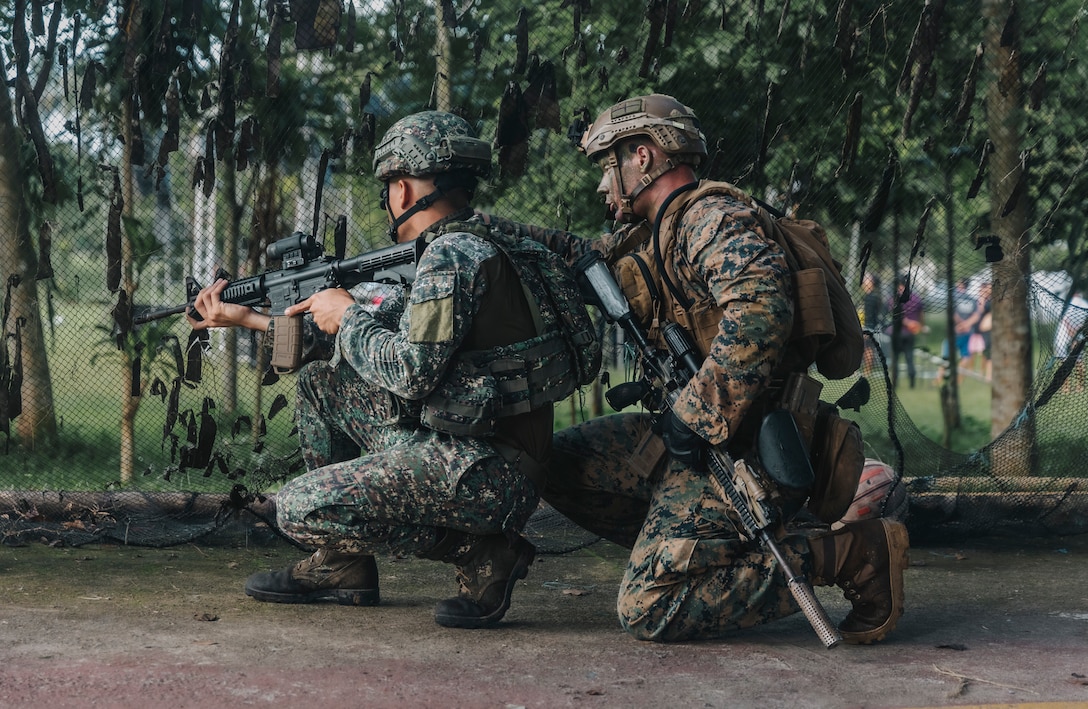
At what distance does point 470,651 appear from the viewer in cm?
349

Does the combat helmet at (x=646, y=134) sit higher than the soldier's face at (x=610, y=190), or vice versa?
the combat helmet at (x=646, y=134)

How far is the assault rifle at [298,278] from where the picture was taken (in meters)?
3.95

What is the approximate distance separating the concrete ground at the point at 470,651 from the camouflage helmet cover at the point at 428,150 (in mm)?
1448

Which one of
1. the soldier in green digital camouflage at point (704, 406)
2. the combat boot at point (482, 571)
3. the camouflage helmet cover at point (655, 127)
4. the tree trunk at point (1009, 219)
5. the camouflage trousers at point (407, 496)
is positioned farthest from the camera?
the tree trunk at point (1009, 219)

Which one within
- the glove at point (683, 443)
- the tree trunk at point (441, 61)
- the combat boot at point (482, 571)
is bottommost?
the combat boot at point (482, 571)

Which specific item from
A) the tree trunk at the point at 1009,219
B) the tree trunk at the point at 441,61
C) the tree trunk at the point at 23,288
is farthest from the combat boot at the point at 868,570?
the tree trunk at the point at 23,288

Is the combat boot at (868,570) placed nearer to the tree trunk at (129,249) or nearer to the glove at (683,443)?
the glove at (683,443)

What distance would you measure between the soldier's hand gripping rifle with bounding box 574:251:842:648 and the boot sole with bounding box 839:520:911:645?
0.18m

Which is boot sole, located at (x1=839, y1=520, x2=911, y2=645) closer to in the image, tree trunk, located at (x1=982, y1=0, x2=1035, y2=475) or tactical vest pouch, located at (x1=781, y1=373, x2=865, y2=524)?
tactical vest pouch, located at (x1=781, y1=373, x2=865, y2=524)

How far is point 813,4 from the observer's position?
5.55 metres

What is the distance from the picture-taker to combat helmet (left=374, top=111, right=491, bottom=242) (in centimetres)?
387

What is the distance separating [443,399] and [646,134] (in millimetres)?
1086

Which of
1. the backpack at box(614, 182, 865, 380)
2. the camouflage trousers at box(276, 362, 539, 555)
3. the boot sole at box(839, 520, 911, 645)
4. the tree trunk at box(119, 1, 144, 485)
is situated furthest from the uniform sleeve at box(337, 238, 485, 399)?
the tree trunk at box(119, 1, 144, 485)

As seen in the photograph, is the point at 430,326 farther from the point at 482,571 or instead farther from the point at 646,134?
the point at 646,134
